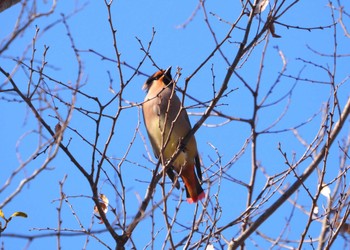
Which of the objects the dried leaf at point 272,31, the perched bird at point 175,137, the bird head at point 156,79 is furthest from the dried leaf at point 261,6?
the bird head at point 156,79

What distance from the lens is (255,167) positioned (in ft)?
11.3

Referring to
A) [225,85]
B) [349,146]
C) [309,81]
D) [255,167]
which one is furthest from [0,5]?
[349,146]

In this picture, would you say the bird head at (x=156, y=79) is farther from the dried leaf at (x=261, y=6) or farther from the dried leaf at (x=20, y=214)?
the dried leaf at (x=20, y=214)

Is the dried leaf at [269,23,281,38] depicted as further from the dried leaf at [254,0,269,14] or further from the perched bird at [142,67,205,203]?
the perched bird at [142,67,205,203]

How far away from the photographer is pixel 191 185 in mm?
5164

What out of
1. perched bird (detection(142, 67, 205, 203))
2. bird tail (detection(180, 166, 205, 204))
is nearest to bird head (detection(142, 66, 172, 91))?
perched bird (detection(142, 67, 205, 203))

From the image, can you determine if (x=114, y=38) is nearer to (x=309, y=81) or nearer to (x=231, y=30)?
(x=231, y=30)

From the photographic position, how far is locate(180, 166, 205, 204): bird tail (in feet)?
16.8

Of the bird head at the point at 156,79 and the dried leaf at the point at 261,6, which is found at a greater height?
the bird head at the point at 156,79

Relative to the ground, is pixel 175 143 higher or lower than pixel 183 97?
higher

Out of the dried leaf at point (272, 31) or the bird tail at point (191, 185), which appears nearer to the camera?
the dried leaf at point (272, 31)

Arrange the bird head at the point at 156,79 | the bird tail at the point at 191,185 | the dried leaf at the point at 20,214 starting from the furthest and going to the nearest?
the bird head at the point at 156,79 < the bird tail at the point at 191,185 < the dried leaf at the point at 20,214

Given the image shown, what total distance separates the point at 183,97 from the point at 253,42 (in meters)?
0.50

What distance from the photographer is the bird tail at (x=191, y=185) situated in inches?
201
